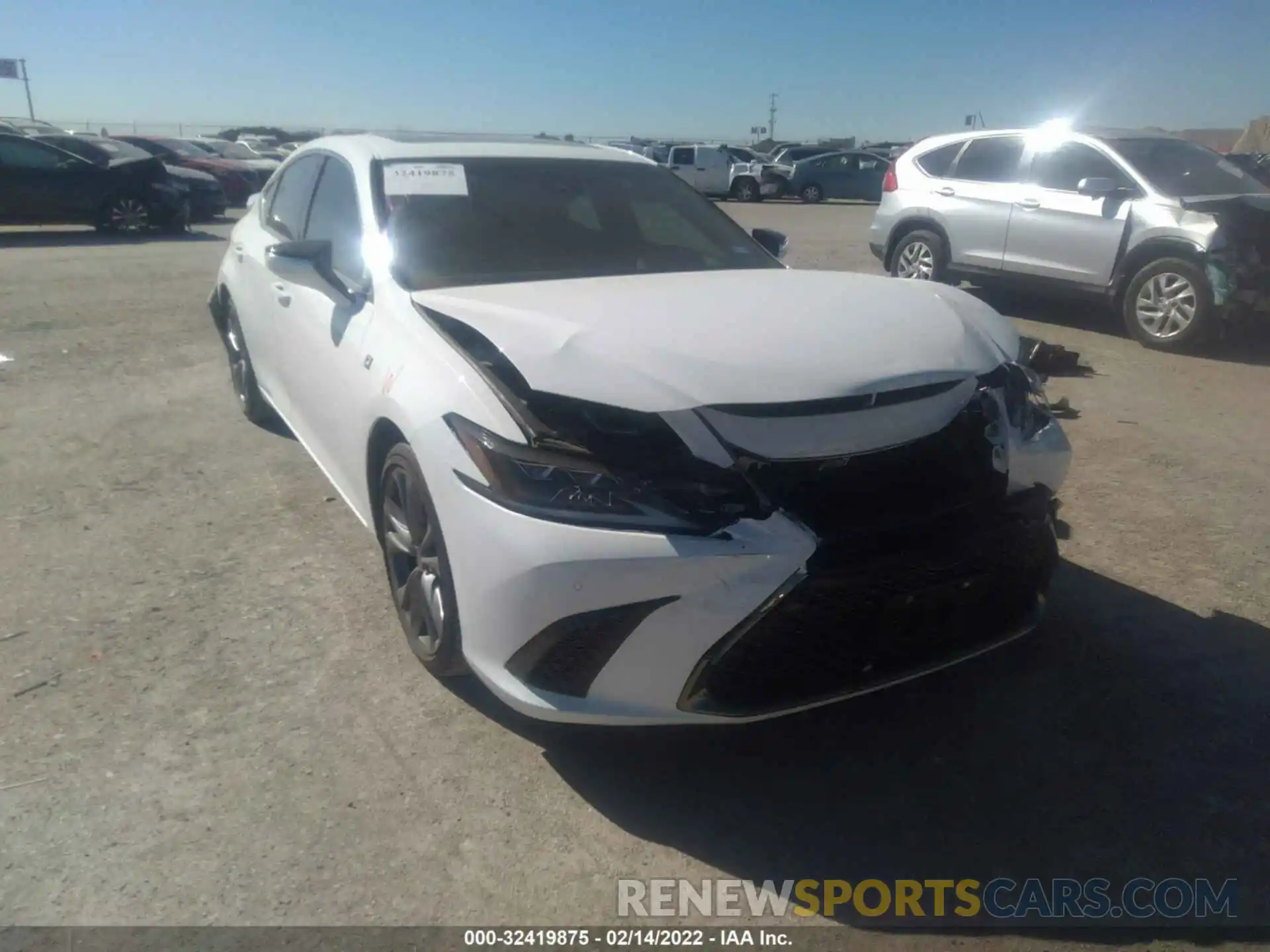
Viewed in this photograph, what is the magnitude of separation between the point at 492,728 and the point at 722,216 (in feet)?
8.45

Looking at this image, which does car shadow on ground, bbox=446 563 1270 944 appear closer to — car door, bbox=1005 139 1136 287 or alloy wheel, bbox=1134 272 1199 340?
alloy wheel, bbox=1134 272 1199 340

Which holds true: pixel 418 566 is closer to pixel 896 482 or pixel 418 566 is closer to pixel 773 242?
pixel 896 482

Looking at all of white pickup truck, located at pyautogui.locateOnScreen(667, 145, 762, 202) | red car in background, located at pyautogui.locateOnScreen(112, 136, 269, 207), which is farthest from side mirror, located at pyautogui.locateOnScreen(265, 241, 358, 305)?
white pickup truck, located at pyautogui.locateOnScreen(667, 145, 762, 202)

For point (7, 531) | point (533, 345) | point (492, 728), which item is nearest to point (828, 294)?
point (533, 345)

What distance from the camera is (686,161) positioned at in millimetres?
→ 29781

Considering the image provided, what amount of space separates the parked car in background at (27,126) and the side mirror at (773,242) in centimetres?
1553

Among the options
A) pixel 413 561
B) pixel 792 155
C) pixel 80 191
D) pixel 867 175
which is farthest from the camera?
pixel 792 155

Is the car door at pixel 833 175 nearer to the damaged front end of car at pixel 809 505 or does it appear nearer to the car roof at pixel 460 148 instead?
the car roof at pixel 460 148

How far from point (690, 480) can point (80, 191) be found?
15.8 metres

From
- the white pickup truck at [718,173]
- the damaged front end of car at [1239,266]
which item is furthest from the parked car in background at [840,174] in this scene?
the damaged front end of car at [1239,266]

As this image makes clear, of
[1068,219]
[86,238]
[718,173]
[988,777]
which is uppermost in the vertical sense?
[1068,219]

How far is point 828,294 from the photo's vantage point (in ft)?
10.5

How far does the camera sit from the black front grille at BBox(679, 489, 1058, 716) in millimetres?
2369

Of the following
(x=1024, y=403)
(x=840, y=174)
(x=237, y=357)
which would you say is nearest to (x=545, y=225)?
(x=1024, y=403)
